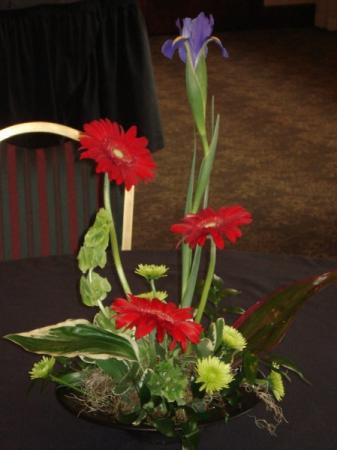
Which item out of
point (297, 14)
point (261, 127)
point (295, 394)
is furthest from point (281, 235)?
point (297, 14)

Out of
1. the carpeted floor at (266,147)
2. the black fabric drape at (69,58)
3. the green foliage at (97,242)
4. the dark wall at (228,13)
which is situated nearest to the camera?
the green foliage at (97,242)

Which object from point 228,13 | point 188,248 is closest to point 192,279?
point 188,248

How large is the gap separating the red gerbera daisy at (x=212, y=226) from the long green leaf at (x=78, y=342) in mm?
171

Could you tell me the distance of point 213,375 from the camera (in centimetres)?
119

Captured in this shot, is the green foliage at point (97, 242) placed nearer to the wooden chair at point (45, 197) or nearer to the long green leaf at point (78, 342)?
the long green leaf at point (78, 342)

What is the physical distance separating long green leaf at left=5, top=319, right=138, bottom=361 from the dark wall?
602 cm

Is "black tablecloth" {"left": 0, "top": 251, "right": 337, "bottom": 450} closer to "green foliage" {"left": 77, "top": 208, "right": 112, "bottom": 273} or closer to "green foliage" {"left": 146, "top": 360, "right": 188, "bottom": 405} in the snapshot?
"green foliage" {"left": 146, "top": 360, "right": 188, "bottom": 405}

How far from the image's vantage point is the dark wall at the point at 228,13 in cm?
705

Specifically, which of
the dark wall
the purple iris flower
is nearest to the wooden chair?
the purple iris flower

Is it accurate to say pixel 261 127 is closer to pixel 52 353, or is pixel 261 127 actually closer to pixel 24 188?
pixel 24 188

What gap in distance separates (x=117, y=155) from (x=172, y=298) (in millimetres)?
573

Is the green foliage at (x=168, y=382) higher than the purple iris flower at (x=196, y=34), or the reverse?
the purple iris flower at (x=196, y=34)

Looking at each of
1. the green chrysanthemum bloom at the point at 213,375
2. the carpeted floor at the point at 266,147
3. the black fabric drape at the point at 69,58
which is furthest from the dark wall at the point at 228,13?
the green chrysanthemum bloom at the point at 213,375

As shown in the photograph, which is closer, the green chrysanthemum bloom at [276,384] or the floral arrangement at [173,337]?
the floral arrangement at [173,337]
